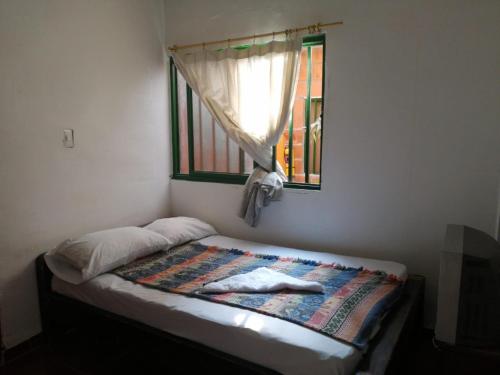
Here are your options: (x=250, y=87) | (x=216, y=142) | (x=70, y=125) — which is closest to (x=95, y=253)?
(x=70, y=125)

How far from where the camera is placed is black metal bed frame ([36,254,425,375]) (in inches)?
64.7

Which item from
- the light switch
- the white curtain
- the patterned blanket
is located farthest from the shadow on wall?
the white curtain

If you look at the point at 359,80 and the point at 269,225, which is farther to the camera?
the point at 269,225

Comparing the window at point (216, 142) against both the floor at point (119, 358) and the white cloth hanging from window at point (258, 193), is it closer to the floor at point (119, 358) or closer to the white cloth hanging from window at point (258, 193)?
the white cloth hanging from window at point (258, 193)

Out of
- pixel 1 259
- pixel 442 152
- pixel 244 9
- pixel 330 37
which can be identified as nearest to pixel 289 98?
pixel 330 37

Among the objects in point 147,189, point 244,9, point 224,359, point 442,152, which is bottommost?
point 224,359

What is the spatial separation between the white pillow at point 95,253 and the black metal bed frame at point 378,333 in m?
0.15

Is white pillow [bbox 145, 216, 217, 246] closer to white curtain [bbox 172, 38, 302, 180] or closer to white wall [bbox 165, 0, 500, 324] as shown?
white wall [bbox 165, 0, 500, 324]

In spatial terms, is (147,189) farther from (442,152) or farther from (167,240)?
(442,152)

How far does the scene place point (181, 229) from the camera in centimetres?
305

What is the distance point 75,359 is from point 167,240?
962 mm

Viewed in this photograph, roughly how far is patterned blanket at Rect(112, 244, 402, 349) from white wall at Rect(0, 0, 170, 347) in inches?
25.5

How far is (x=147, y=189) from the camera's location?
336 centimetres

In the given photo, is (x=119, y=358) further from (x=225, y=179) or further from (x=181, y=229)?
(x=225, y=179)
